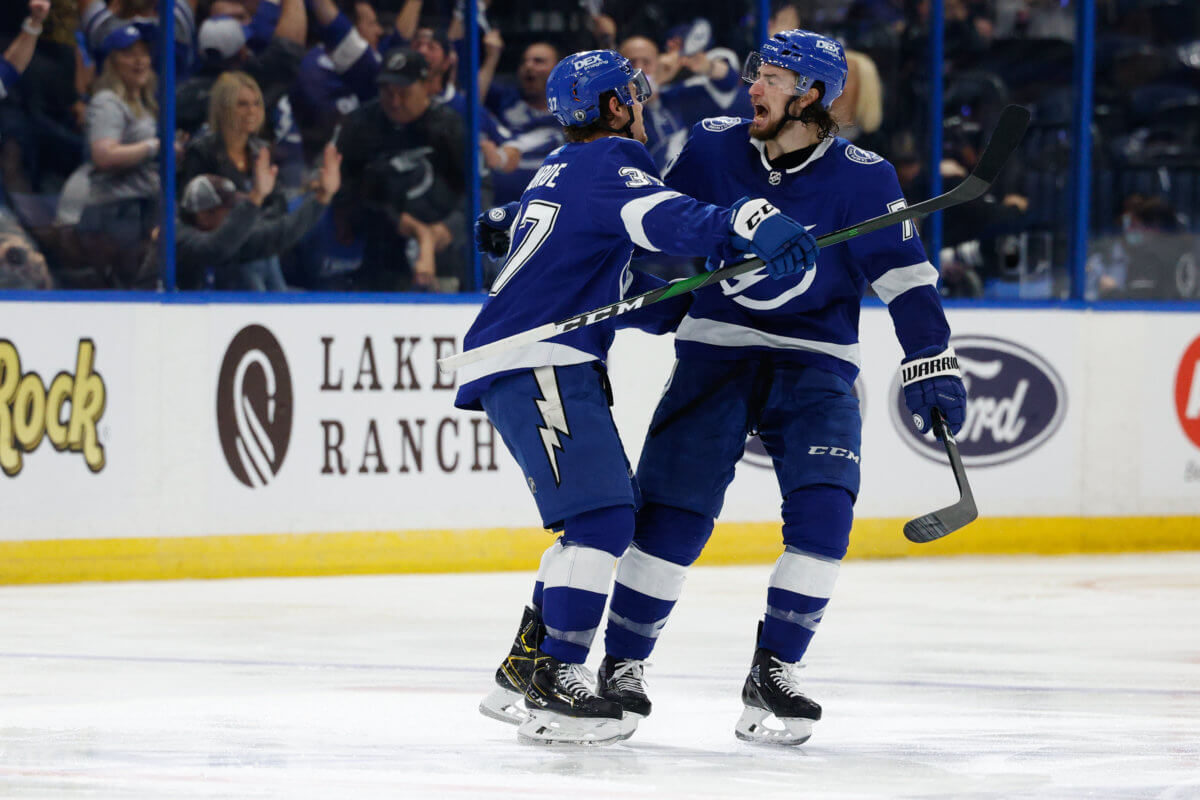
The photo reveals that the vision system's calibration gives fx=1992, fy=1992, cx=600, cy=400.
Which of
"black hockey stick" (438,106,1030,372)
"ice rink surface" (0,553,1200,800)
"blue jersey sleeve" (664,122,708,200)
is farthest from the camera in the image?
"blue jersey sleeve" (664,122,708,200)

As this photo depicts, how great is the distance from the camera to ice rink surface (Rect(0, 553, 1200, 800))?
11.2 ft

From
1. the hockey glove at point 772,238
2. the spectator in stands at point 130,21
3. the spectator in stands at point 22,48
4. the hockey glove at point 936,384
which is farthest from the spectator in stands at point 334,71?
the hockey glove at point 772,238

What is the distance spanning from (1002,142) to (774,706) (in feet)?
4.03

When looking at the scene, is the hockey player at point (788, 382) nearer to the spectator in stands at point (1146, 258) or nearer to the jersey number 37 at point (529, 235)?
the jersey number 37 at point (529, 235)

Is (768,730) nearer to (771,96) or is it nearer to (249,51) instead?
(771,96)

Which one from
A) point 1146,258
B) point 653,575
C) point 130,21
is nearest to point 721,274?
point 653,575

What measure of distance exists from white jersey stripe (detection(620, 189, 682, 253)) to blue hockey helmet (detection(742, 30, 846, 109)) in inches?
18.7

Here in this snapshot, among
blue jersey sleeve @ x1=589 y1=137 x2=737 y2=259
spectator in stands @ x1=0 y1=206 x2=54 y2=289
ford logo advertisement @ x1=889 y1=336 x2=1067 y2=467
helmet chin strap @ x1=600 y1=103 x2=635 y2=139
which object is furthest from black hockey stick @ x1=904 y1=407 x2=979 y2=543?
ford logo advertisement @ x1=889 y1=336 x2=1067 y2=467

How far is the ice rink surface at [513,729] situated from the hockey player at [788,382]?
0.26 m

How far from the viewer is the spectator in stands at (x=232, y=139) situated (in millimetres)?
7203

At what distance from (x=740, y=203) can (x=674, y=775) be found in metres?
1.04

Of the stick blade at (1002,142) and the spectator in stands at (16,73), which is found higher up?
the spectator in stands at (16,73)

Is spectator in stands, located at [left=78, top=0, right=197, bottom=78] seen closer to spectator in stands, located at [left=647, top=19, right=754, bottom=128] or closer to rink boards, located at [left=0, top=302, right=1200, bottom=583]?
rink boards, located at [left=0, top=302, right=1200, bottom=583]

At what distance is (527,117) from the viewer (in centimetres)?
784
